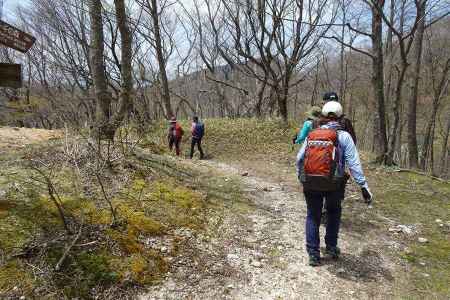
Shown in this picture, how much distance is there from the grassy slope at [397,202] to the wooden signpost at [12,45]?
4.79 metres

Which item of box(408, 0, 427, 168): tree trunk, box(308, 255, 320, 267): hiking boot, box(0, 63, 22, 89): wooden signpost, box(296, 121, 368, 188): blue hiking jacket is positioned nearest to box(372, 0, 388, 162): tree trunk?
box(408, 0, 427, 168): tree trunk

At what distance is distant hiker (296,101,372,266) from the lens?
11.9 ft

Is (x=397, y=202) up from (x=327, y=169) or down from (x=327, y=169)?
down

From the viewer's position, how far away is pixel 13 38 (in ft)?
11.6

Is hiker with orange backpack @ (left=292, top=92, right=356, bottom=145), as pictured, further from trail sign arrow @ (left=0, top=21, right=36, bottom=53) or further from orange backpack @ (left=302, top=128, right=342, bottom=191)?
trail sign arrow @ (left=0, top=21, right=36, bottom=53)

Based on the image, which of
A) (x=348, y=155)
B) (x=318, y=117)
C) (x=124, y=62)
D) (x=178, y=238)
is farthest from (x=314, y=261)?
(x=124, y=62)

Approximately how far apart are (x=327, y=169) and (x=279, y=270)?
1293mm

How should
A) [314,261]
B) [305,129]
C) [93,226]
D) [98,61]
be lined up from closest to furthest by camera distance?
1. [93,226]
2. [314,261]
3. [305,129]
4. [98,61]

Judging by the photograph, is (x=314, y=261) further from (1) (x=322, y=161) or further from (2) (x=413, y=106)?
(2) (x=413, y=106)

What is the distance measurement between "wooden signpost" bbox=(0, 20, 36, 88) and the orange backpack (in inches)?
129

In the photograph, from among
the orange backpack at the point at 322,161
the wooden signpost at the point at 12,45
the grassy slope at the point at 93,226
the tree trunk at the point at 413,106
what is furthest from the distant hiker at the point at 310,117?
the tree trunk at the point at 413,106

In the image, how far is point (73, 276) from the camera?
3.08m

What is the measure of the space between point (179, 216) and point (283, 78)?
11.6 metres

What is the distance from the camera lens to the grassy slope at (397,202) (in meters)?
4.03
